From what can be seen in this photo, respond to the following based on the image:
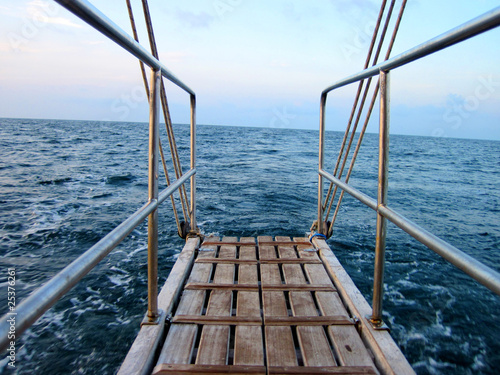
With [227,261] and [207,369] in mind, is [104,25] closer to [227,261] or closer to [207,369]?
[207,369]

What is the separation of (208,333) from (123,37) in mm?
1438

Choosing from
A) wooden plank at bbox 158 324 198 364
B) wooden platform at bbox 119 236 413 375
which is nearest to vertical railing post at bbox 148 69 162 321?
wooden plank at bbox 158 324 198 364

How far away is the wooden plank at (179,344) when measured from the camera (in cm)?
160

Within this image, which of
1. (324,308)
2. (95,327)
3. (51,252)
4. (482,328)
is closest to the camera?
(324,308)

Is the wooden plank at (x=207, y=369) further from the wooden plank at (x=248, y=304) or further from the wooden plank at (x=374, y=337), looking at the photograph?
the wooden plank at (x=374, y=337)

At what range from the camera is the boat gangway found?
1057mm

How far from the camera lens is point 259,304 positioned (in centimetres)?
216

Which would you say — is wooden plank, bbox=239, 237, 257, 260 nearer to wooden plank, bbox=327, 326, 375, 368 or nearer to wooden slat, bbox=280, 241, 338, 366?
wooden slat, bbox=280, 241, 338, 366

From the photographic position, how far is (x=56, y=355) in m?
2.84

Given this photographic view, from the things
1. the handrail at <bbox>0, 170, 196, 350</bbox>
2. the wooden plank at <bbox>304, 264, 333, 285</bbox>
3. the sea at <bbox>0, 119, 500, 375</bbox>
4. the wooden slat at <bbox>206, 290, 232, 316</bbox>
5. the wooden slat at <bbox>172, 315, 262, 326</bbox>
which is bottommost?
the sea at <bbox>0, 119, 500, 375</bbox>

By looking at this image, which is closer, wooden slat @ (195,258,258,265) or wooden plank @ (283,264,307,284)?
wooden plank @ (283,264,307,284)

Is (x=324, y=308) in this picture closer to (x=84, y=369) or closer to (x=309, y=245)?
(x=309, y=245)

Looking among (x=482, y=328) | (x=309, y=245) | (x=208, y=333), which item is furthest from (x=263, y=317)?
(x=482, y=328)

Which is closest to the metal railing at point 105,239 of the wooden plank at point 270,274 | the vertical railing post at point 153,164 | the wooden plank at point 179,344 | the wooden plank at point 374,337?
the vertical railing post at point 153,164
